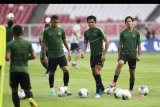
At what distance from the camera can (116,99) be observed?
1659 cm

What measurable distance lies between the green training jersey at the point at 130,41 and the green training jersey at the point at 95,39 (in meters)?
0.68

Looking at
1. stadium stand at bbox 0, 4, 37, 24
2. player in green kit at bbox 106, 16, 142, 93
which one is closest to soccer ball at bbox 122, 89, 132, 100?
player in green kit at bbox 106, 16, 142, 93

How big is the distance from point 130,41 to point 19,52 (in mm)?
4671

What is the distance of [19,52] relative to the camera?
547 inches

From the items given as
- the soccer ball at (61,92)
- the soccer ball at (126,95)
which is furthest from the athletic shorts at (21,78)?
the soccer ball at (126,95)

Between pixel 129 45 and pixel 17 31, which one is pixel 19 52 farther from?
pixel 129 45

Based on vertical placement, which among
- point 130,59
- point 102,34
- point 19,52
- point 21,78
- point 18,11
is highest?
point 18,11

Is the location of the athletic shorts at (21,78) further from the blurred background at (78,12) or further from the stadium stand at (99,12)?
the stadium stand at (99,12)

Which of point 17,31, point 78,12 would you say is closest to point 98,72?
point 17,31

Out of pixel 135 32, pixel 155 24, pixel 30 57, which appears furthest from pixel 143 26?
pixel 30 57

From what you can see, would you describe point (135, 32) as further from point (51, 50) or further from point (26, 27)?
point (26, 27)

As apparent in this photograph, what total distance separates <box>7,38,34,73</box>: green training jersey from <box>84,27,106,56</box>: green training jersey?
381 cm

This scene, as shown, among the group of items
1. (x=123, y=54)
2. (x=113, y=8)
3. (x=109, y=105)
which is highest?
(x=113, y=8)

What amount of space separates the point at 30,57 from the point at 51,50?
140 inches
